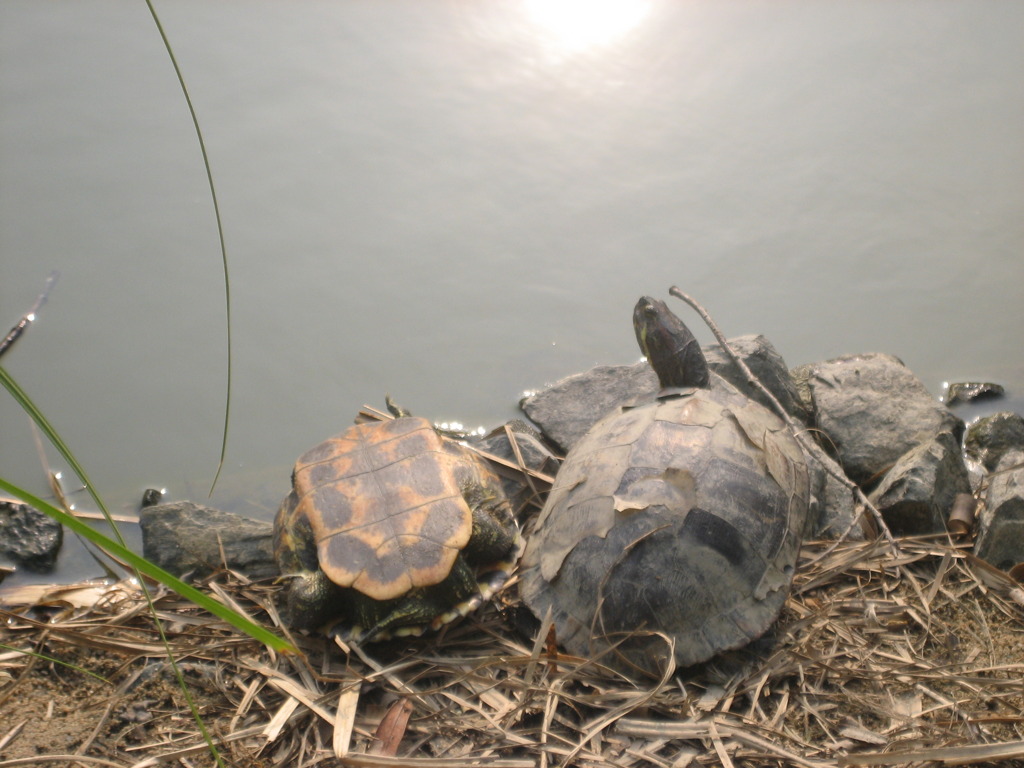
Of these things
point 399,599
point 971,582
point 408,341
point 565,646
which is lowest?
point 971,582

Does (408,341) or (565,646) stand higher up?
(408,341)

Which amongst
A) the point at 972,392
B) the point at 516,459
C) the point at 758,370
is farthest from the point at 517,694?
the point at 972,392

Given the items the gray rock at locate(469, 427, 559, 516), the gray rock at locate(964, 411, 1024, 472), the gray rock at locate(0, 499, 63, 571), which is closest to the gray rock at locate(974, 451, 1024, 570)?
the gray rock at locate(964, 411, 1024, 472)

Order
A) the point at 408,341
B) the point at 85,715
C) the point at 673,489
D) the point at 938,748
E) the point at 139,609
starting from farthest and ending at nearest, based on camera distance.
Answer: the point at 408,341, the point at 139,609, the point at 673,489, the point at 85,715, the point at 938,748

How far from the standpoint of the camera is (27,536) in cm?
340

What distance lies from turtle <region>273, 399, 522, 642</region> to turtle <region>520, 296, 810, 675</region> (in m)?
0.20

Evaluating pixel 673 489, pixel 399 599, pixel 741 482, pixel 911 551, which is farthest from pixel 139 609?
pixel 911 551

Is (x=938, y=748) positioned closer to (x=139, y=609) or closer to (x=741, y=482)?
(x=741, y=482)

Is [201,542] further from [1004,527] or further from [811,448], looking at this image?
[1004,527]

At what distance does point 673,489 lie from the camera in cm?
258

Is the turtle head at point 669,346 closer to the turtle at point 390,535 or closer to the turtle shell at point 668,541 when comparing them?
the turtle shell at point 668,541

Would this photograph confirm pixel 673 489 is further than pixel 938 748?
Yes

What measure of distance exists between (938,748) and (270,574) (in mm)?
2212

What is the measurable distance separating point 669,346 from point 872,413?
1.10m
